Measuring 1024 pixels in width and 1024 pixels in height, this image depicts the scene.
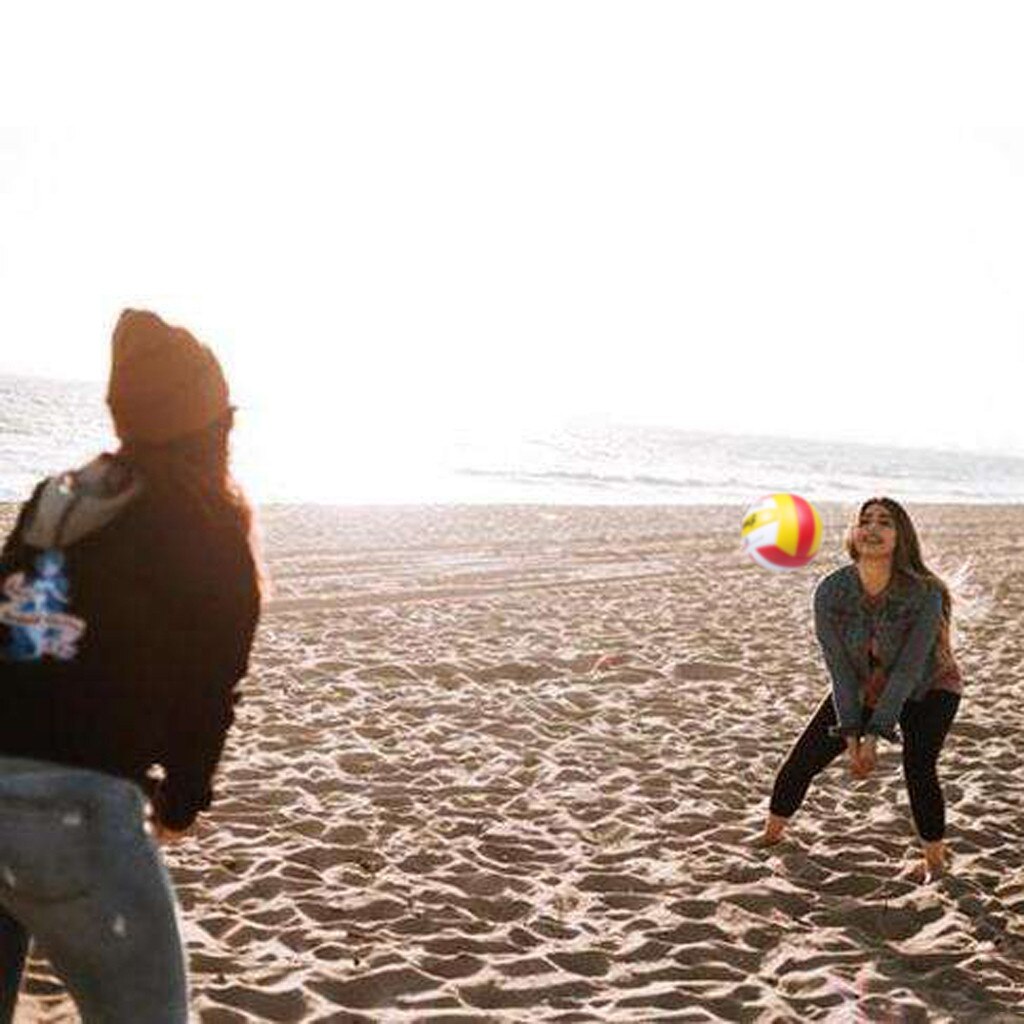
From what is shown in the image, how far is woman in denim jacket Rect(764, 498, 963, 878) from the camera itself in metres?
5.23

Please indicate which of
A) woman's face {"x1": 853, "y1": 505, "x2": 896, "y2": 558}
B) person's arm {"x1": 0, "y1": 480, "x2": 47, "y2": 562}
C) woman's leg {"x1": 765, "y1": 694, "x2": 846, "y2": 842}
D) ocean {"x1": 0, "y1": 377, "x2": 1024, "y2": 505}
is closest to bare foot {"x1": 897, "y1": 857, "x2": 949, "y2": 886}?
woman's leg {"x1": 765, "y1": 694, "x2": 846, "y2": 842}

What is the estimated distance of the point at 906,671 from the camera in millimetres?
5172

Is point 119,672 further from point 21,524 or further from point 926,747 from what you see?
point 926,747

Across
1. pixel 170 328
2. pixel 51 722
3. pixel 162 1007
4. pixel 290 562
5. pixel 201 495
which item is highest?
pixel 170 328

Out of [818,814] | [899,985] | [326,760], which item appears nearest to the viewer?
[899,985]

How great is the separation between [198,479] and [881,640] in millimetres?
4013

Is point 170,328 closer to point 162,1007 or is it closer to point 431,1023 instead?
point 162,1007

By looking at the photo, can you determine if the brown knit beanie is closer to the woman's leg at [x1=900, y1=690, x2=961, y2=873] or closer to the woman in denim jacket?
the woman in denim jacket

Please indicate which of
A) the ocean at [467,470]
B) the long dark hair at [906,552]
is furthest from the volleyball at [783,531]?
the ocean at [467,470]

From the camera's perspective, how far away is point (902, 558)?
5.39 m

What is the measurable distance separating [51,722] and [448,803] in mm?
4700

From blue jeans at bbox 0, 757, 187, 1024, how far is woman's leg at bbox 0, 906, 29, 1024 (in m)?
0.32

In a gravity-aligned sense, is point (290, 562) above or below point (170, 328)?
below

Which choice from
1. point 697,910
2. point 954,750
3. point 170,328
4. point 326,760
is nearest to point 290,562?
point 326,760
